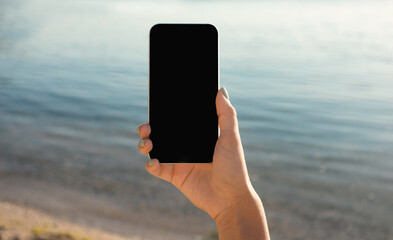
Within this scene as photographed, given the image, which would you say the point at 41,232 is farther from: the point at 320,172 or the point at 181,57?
the point at 320,172

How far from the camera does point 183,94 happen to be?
7.23 ft

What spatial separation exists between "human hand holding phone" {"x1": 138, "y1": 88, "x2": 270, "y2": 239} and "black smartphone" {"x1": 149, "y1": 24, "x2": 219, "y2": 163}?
0.15 feet

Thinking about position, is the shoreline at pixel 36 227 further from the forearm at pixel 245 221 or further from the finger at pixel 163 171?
the forearm at pixel 245 221

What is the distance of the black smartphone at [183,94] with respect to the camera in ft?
7.16

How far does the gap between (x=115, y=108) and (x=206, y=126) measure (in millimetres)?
6746

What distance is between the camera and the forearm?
187 cm

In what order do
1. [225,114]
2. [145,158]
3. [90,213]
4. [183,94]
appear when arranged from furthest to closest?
1. [145,158]
2. [90,213]
3. [183,94]
4. [225,114]

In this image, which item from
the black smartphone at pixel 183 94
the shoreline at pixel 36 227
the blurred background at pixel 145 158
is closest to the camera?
the black smartphone at pixel 183 94

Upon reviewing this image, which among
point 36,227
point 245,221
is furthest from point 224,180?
point 36,227

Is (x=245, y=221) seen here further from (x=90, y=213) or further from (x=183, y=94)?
(x=90, y=213)

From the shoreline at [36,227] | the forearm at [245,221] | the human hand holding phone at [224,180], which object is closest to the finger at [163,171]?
the human hand holding phone at [224,180]

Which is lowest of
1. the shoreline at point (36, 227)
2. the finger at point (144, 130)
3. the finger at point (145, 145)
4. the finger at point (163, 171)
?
the shoreline at point (36, 227)

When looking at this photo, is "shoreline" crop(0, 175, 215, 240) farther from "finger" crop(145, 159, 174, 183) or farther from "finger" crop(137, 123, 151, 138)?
"finger" crop(137, 123, 151, 138)

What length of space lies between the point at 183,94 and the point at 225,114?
0.26 m
